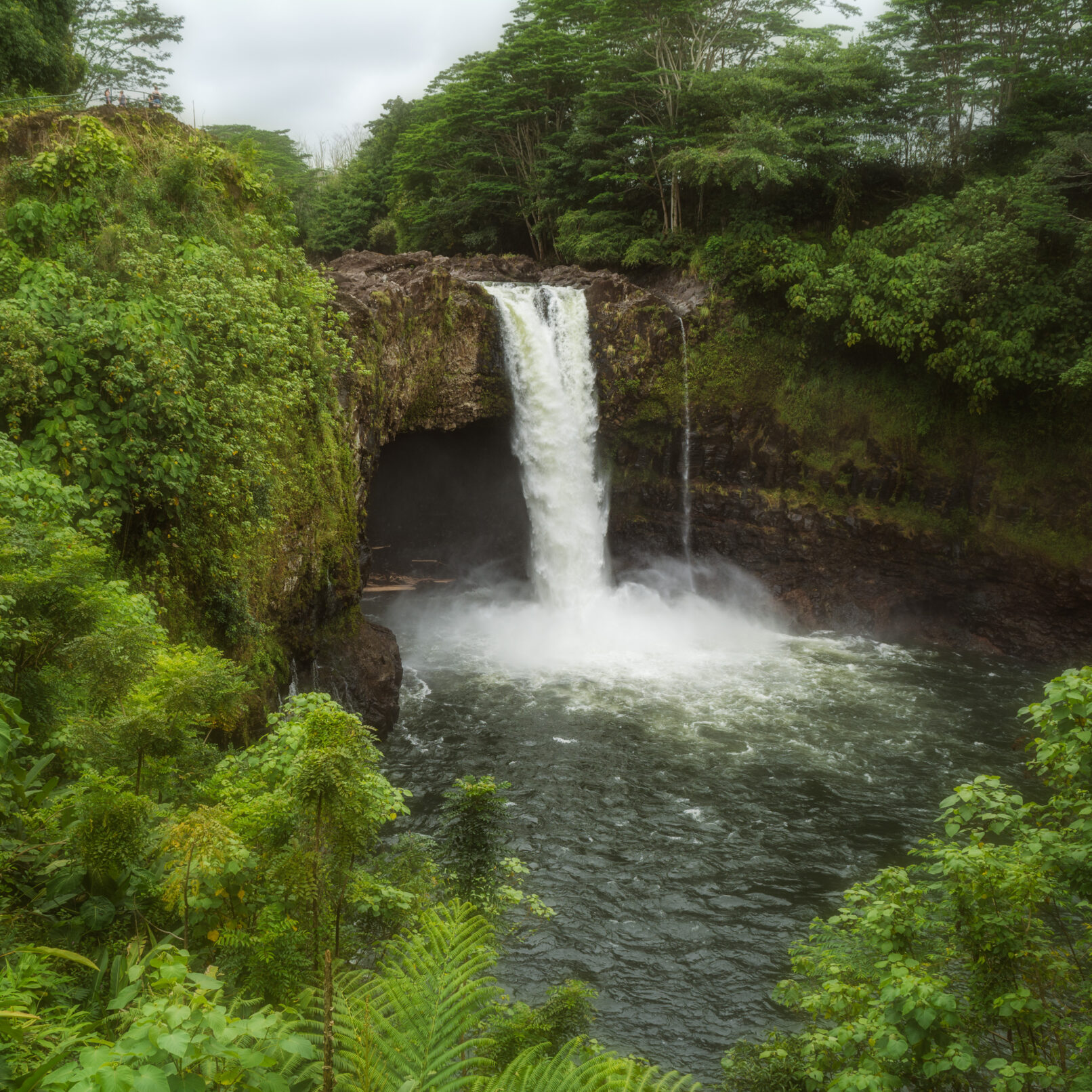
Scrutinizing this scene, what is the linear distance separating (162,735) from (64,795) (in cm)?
51

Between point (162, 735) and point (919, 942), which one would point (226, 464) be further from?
point (919, 942)

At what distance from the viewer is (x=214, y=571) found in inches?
318

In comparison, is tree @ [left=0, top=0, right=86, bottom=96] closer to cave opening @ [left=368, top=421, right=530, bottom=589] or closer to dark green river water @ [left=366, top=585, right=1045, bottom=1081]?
cave opening @ [left=368, top=421, right=530, bottom=589]

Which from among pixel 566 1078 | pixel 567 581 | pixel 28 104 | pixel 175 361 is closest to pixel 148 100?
pixel 28 104

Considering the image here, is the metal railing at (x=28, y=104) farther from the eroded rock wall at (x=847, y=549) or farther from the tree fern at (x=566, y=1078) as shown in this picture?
the eroded rock wall at (x=847, y=549)

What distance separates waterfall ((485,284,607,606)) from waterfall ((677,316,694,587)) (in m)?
2.09

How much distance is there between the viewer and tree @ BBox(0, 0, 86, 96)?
14781mm

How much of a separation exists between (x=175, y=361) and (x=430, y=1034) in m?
5.87

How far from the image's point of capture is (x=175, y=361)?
6789 mm

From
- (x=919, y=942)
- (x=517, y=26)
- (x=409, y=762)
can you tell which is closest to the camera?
(x=919, y=942)

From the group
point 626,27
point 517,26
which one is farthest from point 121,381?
point 517,26

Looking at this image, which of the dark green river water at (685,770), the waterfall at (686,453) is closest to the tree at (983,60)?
the waterfall at (686,453)

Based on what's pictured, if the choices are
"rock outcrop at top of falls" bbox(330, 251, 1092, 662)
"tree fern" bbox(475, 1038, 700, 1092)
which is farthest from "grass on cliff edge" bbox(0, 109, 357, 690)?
"tree fern" bbox(475, 1038, 700, 1092)

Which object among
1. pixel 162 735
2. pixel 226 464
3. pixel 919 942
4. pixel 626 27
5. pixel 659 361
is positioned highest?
pixel 626 27
